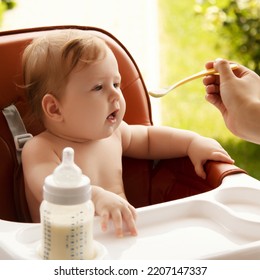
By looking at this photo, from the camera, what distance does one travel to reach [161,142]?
66.6 inches

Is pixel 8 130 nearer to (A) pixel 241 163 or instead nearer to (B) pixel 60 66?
(B) pixel 60 66

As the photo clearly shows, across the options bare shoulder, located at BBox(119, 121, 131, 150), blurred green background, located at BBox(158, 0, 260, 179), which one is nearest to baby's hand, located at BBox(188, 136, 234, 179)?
bare shoulder, located at BBox(119, 121, 131, 150)

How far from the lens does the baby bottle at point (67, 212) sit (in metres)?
1.04

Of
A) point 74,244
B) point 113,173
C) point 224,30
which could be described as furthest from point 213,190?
point 224,30

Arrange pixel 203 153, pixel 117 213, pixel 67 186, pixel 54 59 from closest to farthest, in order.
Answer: pixel 67 186 → pixel 117 213 → pixel 54 59 → pixel 203 153

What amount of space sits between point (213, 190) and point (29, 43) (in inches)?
22.1

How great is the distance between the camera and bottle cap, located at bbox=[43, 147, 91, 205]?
1.04 meters

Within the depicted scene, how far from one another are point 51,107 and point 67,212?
1.72 ft

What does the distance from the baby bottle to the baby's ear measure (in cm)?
48

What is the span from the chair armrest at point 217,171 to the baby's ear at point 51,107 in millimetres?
364

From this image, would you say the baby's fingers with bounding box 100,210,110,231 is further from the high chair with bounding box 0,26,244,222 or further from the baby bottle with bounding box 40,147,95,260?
the high chair with bounding box 0,26,244,222

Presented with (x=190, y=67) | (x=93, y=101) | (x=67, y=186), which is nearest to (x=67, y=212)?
(x=67, y=186)

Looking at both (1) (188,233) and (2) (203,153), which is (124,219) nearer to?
(1) (188,233)

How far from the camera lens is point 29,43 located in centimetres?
163
